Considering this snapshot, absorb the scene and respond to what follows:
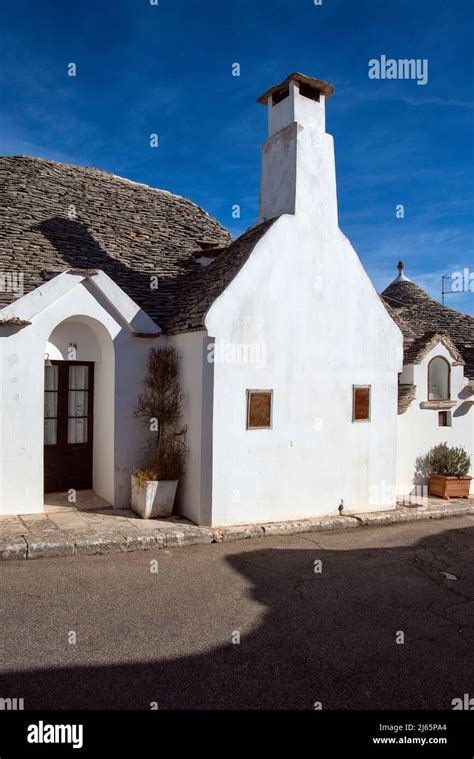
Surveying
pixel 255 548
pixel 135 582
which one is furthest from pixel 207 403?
pixel 135 582

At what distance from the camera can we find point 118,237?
13.3 meters

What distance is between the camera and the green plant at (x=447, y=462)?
1336cm

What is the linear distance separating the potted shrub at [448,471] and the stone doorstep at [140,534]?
2.49 metres

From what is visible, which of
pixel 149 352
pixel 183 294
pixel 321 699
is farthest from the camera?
pixel 183 294

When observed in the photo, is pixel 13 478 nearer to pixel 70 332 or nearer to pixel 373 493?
pixel 70 332

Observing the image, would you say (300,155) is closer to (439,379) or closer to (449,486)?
(439,379)

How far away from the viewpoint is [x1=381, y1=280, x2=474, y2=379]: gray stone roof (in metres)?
14.1

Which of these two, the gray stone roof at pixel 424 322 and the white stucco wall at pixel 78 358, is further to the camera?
the gray stone roof at pixel 424 322

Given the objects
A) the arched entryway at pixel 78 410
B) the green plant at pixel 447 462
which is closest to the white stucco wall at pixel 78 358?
the arched entryway at pixel 78 410

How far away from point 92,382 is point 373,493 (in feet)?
19.9

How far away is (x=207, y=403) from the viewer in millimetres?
9531

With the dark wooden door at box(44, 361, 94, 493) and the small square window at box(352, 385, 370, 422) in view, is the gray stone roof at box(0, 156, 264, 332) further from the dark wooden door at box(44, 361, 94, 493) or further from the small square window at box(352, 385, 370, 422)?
the small square window at box(352, 385, 370, 422)

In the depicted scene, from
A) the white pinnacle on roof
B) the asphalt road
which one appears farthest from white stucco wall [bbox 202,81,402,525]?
the white pinnacle on roof

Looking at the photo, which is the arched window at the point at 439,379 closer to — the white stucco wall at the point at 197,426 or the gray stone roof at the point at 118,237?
the gray stone roof at the point at 118,237
